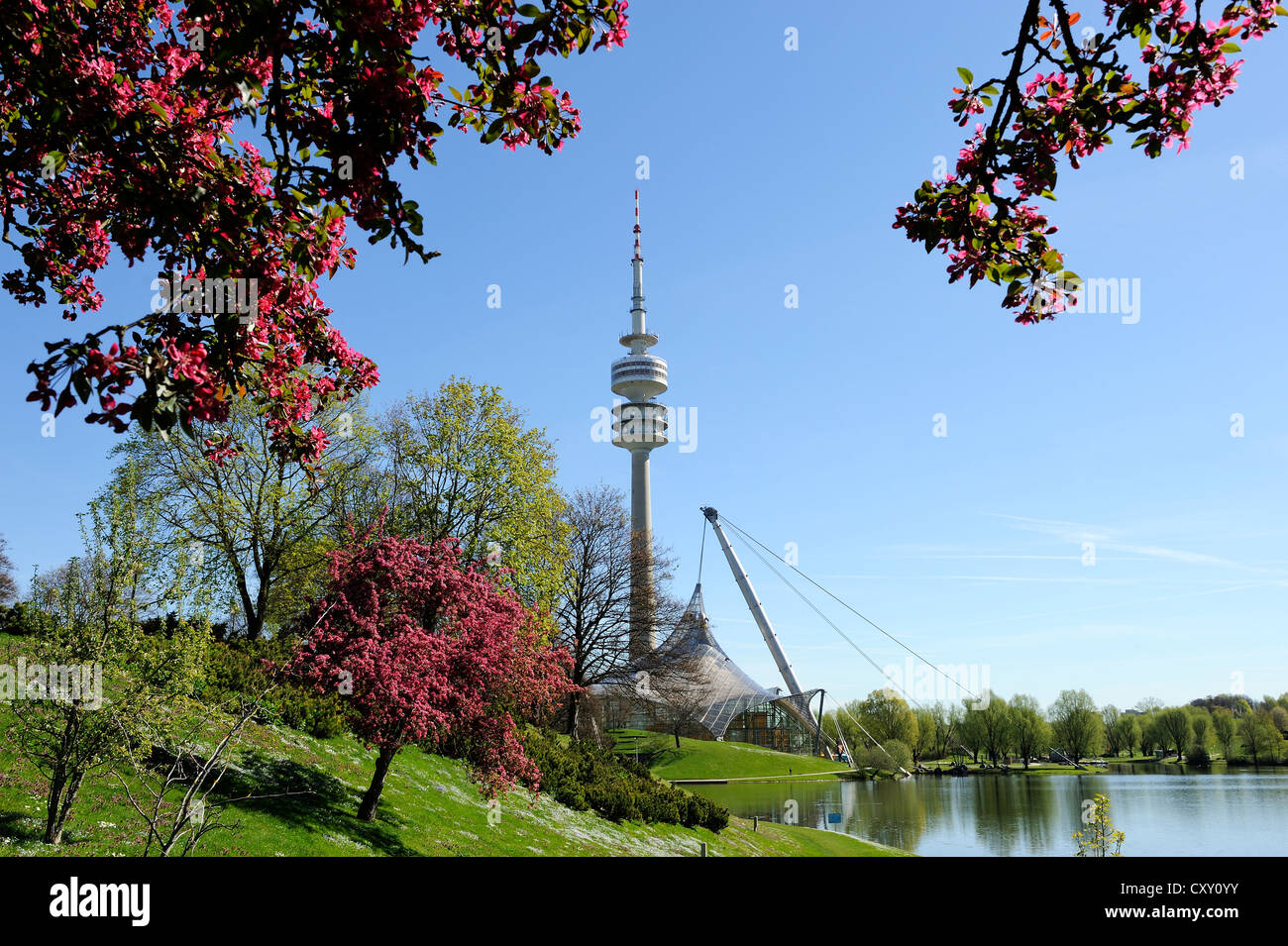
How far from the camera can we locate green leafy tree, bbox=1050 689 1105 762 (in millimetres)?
100750

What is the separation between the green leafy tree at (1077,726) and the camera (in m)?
101

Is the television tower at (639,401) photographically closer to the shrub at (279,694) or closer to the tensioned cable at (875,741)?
the tensioned cable at (875,741)

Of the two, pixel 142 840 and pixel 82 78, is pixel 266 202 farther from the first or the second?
pixel 142 840

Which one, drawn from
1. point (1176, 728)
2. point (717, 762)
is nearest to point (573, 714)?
point (717, 762)

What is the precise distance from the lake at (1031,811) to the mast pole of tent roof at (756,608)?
31326 mm

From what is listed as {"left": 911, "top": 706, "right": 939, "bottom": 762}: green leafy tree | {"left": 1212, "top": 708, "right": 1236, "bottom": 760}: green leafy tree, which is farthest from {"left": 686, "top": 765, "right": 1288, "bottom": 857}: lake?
{"left": 911, "top": 706, "right": 939, "bottom": 762}: green leafy tree

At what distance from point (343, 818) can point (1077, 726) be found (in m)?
104

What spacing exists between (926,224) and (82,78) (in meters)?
6.14

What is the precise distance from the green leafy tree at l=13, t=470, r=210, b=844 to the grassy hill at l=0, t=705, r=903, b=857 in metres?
0.70

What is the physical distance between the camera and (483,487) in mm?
35875

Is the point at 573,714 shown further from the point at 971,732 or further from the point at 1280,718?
the point at 1280,718

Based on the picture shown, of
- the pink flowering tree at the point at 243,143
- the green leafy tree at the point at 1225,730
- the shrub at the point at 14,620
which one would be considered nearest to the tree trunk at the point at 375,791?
the pink flowering tree at the point at 243,143

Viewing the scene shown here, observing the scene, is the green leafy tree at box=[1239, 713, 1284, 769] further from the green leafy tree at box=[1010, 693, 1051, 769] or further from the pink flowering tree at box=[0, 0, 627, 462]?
the pink flowering tree at box=[0, 0, 627, 462]
